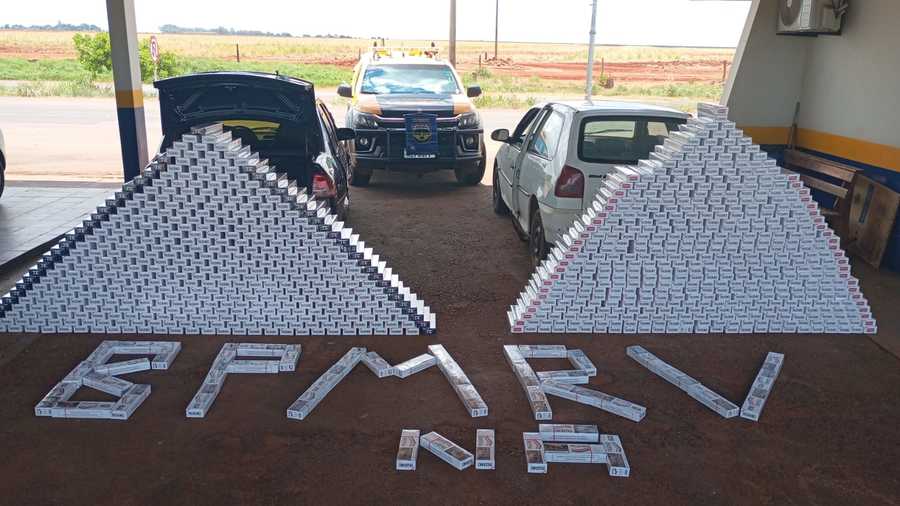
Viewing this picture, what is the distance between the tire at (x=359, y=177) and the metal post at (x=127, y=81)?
341 cm

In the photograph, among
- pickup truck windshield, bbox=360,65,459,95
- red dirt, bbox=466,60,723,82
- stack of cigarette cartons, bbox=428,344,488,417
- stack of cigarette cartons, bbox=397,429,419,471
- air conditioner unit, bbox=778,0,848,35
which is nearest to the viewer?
stack of cigarette cartons, bbox=397,429,419,471

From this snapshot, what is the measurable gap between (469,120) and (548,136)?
4.47 m

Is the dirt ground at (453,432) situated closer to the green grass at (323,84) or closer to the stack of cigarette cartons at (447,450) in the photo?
the stack of cigarette cartons at (447,450)

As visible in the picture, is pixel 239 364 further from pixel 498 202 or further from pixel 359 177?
pixel 359 177

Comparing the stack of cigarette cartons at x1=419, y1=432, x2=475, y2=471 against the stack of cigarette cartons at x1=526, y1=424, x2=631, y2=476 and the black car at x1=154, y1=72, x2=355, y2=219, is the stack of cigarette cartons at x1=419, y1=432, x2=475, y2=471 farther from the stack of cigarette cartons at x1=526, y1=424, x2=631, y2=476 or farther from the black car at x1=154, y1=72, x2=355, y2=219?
the black car at x1=154, y1=72, x2=355, y2=219

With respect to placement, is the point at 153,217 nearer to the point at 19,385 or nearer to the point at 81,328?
the point at 81,328

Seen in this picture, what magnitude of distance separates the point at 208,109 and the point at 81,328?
101 inches

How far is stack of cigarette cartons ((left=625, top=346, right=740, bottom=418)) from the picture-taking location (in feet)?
15.8

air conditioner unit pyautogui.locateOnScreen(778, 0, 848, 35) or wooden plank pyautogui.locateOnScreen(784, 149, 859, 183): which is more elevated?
air conditioner unit pyautogui.locateOnScreen(778, 0, 848, 35)

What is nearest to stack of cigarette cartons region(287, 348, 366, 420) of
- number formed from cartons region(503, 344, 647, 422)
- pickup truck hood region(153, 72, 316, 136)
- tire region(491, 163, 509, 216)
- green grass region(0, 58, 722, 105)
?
number formed from cartons region(503, 344, 647, 422)

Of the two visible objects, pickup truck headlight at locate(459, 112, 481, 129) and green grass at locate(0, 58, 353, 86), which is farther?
green grass at locate(0, 58, 353, 86)

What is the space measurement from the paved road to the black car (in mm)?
6313

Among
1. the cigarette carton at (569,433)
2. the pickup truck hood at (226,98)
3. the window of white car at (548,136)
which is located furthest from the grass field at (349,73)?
the cigarette carton at (569,433)

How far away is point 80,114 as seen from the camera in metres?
23.2
